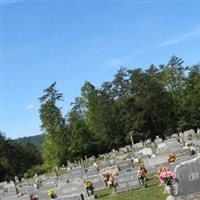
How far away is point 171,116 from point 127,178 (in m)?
62.4

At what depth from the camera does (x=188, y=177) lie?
16.0 meters

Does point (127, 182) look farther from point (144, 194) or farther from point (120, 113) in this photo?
point (120, 113)

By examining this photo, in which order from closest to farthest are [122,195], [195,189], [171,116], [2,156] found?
[195,189], [122,195], [171,116], [2,156]

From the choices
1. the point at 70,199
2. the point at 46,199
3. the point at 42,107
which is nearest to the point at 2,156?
the point at 42,107

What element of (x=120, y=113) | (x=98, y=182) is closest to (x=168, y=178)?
(x=98, y=182)

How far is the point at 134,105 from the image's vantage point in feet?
285

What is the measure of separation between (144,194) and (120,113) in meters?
66.5

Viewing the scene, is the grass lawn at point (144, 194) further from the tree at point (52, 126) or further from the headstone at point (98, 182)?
the tree at point (52, 126)

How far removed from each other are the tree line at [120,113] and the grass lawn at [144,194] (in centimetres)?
5840

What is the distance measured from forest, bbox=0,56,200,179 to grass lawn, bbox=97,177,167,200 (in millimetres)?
58006

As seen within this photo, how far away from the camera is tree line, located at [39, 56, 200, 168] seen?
83.4 m

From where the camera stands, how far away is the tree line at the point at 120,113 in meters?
83.4

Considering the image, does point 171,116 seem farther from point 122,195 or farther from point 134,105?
point 122,195

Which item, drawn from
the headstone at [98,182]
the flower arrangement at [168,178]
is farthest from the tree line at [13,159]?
the flower arrangement at [168,178]
